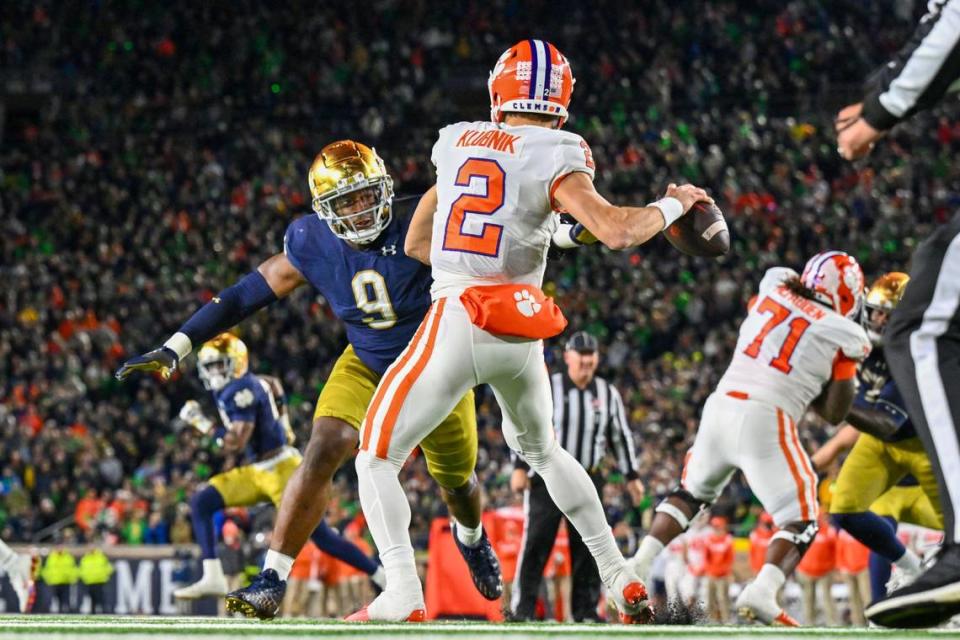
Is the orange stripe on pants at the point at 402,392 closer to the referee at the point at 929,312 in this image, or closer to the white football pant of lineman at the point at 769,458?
the referee at the point at 929,312

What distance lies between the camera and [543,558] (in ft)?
29.1

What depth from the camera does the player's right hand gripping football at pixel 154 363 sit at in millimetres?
5676

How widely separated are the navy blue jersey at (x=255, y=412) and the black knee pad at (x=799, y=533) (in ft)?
13.3

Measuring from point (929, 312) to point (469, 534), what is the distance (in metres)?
3.21

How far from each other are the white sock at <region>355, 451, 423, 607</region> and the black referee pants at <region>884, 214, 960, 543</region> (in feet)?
6.77

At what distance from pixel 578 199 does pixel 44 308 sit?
1822 centimetres

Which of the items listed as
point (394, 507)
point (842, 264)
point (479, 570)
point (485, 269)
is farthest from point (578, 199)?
point (842, 264)

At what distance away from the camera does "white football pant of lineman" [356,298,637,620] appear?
4.90 meters

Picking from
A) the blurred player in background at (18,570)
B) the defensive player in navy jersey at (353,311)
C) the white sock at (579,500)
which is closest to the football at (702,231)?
the white sock at (579,500)

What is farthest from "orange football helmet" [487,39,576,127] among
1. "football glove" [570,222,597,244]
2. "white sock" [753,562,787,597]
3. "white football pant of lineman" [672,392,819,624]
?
"white sock" [753,562,787,597]

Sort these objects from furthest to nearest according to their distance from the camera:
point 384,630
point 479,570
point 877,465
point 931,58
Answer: point 877,465 → point 479,570 → point 384,630 → point 931,58

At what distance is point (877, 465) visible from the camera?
25.6 feet

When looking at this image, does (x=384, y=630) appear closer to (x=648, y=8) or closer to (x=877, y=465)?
(x=877, y=465)

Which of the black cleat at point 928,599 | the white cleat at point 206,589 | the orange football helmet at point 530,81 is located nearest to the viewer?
the black cleat at point 928,599
